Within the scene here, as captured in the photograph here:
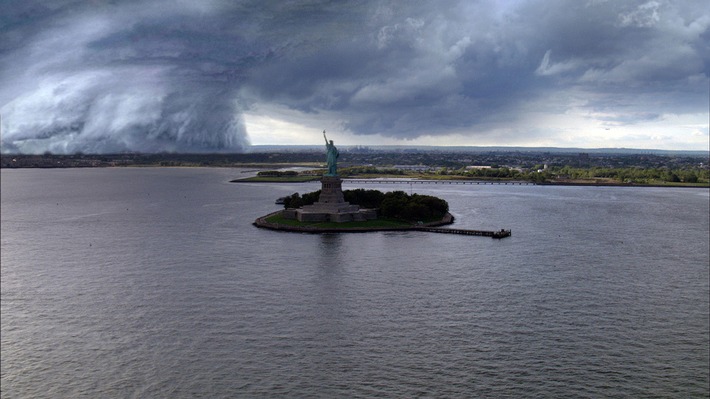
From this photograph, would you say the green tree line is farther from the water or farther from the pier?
the pier

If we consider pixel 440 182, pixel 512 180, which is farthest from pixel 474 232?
pixel 512 180

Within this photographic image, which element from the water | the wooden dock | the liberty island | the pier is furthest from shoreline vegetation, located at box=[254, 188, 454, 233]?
the pier

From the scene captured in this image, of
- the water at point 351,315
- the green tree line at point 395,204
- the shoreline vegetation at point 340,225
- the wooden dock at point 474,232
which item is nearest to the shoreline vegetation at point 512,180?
the green tree line at point 395,204

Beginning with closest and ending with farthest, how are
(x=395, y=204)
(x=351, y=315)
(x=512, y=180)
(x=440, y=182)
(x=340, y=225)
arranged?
(x=351, y=315) → (x=340, y=225) → (x=395, y=204) → (x=440, y=182) → (x=512, y=180)

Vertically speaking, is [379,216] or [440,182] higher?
[379,216]

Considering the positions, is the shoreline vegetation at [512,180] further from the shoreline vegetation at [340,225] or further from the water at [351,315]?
the water at [351,315]

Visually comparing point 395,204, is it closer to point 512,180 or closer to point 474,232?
point 474,232

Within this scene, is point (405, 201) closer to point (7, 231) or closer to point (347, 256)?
point (347, 256)

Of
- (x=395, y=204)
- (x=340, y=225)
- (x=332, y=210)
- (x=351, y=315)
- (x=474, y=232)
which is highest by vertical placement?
(x=395, y=204)
